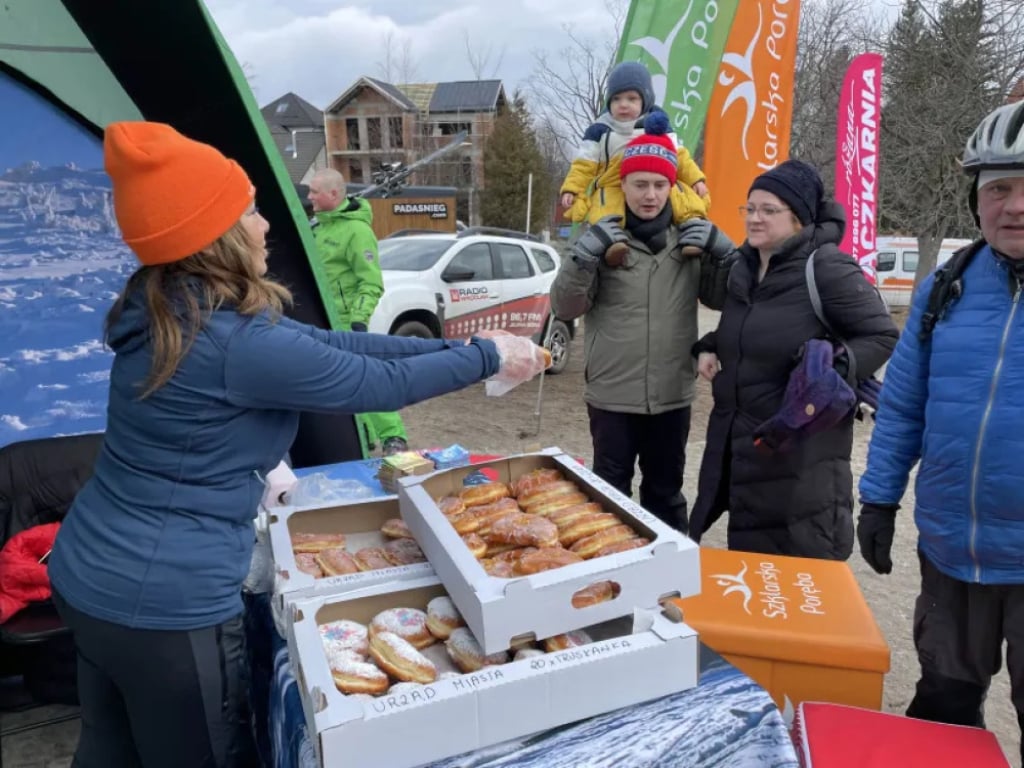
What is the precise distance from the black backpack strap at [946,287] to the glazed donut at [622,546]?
99 centimetres

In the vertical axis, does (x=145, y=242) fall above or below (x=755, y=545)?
above

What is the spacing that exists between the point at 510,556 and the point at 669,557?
0.32 metres

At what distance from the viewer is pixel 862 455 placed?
20.5ft

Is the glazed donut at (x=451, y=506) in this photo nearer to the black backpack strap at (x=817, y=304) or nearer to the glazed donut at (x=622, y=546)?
the glazed donut at (x=622, y=546)

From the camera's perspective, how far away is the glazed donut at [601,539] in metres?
1.47

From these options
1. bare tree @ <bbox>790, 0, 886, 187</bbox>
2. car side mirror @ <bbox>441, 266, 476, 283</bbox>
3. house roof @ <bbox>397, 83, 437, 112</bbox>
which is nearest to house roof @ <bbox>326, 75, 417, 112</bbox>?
house roof @ <bbox>397, 83, 437, 112</bbox>

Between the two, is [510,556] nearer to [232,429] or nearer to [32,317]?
[232,429]

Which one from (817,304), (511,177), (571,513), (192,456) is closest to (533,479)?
(571,513)

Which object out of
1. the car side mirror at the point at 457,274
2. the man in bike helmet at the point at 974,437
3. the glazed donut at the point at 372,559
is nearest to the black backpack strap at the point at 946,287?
the man in bike helmet at the point at 974,437

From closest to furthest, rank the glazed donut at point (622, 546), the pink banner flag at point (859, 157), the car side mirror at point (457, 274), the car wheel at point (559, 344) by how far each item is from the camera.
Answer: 1. the glazed donut at point (622, 546)
2. the pink banner flag at point (859, 157)
3. the car side mirror at point (457, 274)
4. the car wheel at point (559, 344)

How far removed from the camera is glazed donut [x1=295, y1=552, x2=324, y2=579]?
5.33ft

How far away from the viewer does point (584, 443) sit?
22.0ft

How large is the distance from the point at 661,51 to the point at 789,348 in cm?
344

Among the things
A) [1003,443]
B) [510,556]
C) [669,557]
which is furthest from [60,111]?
[1003,443]
